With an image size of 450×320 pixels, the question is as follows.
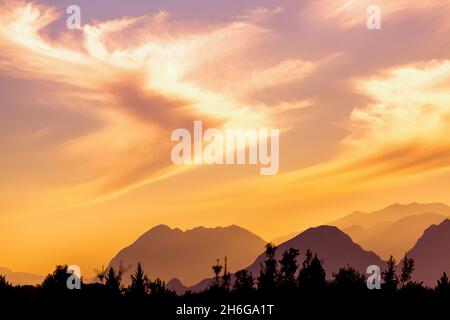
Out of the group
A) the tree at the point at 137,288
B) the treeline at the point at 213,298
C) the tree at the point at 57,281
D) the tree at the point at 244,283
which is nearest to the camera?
the treeline at the point at 213,298

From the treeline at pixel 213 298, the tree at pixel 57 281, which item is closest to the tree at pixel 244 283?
the treeline at pixel 213 298

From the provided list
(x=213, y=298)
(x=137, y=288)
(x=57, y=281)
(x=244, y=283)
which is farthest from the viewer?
(x=244, y=283)

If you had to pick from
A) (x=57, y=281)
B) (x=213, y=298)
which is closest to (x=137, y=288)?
(x=213, y=298)

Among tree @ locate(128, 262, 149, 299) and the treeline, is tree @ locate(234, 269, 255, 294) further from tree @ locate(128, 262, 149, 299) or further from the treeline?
tree @ locate(128, 262, 149, 299)

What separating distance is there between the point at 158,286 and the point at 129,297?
6886 mm

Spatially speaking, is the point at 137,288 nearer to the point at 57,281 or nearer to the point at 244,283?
the point at 57,281

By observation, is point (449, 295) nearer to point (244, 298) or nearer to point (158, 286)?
point (244, 298)

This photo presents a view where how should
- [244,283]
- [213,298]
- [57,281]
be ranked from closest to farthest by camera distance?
1. [213,298]
2. [57,281]
3. [244,283]

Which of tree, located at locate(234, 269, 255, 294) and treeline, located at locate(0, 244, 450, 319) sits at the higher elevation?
tree, located at locate(234, 269, 255, 294)

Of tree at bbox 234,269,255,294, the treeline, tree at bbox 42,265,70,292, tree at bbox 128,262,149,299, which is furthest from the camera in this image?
tree at bbox 234,269,255,294

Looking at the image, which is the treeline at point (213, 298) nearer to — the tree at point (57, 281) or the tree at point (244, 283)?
the tree at point (57, 281)

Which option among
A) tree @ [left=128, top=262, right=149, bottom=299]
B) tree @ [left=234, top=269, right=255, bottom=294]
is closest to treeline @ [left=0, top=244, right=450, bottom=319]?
tree @ [left=128, top=262, right=149, bottom=299]

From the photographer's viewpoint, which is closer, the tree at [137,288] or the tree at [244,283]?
the tree at [137,288]

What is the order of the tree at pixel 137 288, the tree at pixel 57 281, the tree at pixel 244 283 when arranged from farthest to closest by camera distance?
the tree at pixel 244 283, the tree at pixel 57 281, the tree at pixel 137 288
